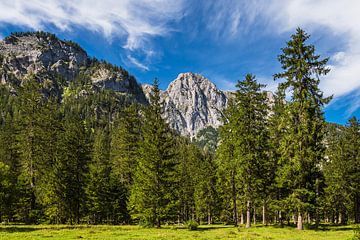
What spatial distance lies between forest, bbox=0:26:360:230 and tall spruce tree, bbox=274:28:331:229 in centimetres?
10

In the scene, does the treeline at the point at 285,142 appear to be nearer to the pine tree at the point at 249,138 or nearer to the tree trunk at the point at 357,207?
the pine tree at the point at 249,138

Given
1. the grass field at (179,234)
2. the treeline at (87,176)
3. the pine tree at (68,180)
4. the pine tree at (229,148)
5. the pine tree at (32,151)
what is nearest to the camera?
the grass field at (179,234)

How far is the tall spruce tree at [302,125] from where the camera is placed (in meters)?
29.2

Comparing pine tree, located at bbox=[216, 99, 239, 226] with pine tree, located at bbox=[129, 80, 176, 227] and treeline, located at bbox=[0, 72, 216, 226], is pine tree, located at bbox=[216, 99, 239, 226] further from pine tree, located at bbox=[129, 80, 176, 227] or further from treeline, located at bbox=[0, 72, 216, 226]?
pine tree, located at bbox=[129, 80, 176, 227]

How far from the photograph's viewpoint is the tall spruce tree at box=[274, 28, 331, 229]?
96.0ft

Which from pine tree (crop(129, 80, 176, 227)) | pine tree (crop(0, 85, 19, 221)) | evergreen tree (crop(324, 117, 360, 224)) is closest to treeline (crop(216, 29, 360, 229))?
pine tree (crop(129, 80, 176, 227))

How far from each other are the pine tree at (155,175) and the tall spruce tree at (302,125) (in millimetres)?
12820

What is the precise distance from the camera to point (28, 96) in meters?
46.6

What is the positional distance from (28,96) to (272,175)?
1484 inches

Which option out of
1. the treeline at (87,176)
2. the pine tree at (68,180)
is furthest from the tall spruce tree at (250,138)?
the pine tree at (68,180)

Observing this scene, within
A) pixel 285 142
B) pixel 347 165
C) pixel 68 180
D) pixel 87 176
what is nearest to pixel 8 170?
pixel 68 180

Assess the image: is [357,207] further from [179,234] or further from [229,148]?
[179,234]

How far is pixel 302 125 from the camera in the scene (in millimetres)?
29266

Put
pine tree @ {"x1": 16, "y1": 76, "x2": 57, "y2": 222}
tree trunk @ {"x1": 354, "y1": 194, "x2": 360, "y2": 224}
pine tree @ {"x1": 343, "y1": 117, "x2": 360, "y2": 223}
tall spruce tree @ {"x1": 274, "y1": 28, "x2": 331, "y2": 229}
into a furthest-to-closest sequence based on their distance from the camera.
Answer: tree trunk @ {"x1": 354, "y1": 194, "x2": 360, "y2": 224}
pine tree @ {"x1": 343, "y1": 117, "x2": 360, "y2": 223}
pine tree @ {"x1": 16, "y1": 76, "x2": 57, "y2": 222}
tall spruce tree @ {"x1": 274, "y1": 28, "x2": 331, "y2": 229}
